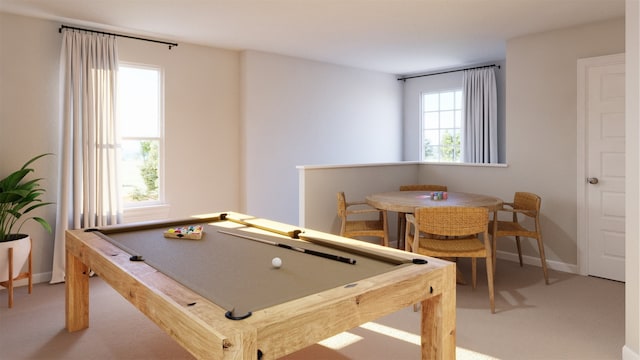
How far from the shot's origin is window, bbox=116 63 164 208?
490cm

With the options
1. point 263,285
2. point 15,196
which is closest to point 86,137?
point 15,196

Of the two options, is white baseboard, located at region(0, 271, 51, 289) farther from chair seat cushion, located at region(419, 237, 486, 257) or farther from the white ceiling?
chair seat cushion, located at region(419, 237, 486, 257)

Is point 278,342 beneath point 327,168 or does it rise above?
beneath

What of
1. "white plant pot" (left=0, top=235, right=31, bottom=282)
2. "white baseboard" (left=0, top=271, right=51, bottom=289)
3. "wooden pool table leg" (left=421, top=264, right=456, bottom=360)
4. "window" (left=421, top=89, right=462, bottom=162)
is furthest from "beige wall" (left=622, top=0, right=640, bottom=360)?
"white baseboard" (left=0, top=271, right=51, bottom=289)

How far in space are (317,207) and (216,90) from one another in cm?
198

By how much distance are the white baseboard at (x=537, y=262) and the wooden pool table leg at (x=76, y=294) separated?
171 inches

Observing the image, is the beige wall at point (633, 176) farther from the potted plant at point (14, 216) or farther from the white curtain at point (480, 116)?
the potted plant at point (14, 216)

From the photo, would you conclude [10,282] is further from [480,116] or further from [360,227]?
[480,116]

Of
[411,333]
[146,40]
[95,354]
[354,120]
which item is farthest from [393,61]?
[95,354]

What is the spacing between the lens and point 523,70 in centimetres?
491

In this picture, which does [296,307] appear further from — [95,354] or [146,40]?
[146,40]

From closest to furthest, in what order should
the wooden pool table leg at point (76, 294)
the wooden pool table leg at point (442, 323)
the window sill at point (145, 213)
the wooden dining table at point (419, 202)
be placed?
1. the wooden pool table leg at point (442, 323)
2. the wooden pool table leg at point (76, 294)
3. the wooden dining table at point (419, 202)
4. the window sill at point (145, 213)

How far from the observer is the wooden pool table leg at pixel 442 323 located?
6.38ft

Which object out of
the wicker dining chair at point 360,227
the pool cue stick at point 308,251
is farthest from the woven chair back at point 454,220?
the pool cue stick at point 308,251
